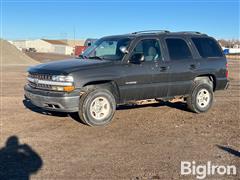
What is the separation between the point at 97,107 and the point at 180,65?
244 cm

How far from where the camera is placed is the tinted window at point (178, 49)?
29.7 feet

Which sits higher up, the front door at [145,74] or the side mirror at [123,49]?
the side mirror at [123,49]

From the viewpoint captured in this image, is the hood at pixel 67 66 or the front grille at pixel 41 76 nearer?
the hood at pixel 67 66

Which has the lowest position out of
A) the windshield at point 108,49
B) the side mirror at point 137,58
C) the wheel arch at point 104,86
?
the wheel arch at point 104,86

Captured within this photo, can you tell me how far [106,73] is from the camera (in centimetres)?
789

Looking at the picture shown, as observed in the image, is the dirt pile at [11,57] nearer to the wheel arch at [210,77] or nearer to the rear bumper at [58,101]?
the wheel arch at [210,77]

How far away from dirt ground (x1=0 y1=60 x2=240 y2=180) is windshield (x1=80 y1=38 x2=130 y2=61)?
1477 mm

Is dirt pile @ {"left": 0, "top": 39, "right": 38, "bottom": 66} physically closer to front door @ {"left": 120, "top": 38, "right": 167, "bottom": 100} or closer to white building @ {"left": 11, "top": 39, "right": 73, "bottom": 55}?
front door @ {"left": 120, "top": 38, "right": 167, "bottom": 100}

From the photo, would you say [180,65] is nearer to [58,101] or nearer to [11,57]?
[58,101]

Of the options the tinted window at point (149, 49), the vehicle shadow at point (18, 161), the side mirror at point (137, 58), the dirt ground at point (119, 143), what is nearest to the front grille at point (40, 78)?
the dirt ground at point (119, 143)

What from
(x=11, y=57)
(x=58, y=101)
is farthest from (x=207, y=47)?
(x=11, y=57)

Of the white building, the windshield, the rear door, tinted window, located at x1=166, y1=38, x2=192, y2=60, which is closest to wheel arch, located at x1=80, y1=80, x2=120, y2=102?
the windshield

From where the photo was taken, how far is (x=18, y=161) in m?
5.50

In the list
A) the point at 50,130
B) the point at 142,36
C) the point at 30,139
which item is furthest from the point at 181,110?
the point at 30,139
